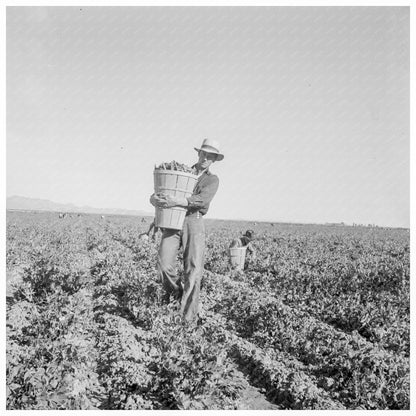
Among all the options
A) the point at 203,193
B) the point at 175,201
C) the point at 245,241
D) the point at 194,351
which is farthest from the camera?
the point at 245,241

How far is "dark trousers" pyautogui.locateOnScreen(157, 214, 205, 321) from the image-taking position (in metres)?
3.85

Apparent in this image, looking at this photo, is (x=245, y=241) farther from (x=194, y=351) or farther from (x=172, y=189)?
(x=194, y=351)

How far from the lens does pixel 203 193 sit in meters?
3.84

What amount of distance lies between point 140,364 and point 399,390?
6.39 ft

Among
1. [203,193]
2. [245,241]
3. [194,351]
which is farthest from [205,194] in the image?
[245,241]

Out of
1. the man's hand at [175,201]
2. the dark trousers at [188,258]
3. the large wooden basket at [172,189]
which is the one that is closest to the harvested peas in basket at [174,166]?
the large wooden basket at [172,189]

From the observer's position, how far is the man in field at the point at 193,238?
383 centimetres

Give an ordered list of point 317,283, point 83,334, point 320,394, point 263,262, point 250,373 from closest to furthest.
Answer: point 320,394 < point 250,373 < point 83,334 < point 317,283 < point 263,262

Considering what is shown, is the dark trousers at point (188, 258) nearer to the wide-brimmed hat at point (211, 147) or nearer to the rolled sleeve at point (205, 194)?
the rolled sleeve at point (205, 194)

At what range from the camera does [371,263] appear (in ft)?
28.2

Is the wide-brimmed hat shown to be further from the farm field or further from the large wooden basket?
the farm field

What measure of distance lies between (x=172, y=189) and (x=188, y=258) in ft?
2.42

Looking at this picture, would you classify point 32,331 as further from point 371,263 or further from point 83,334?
point 371,263
